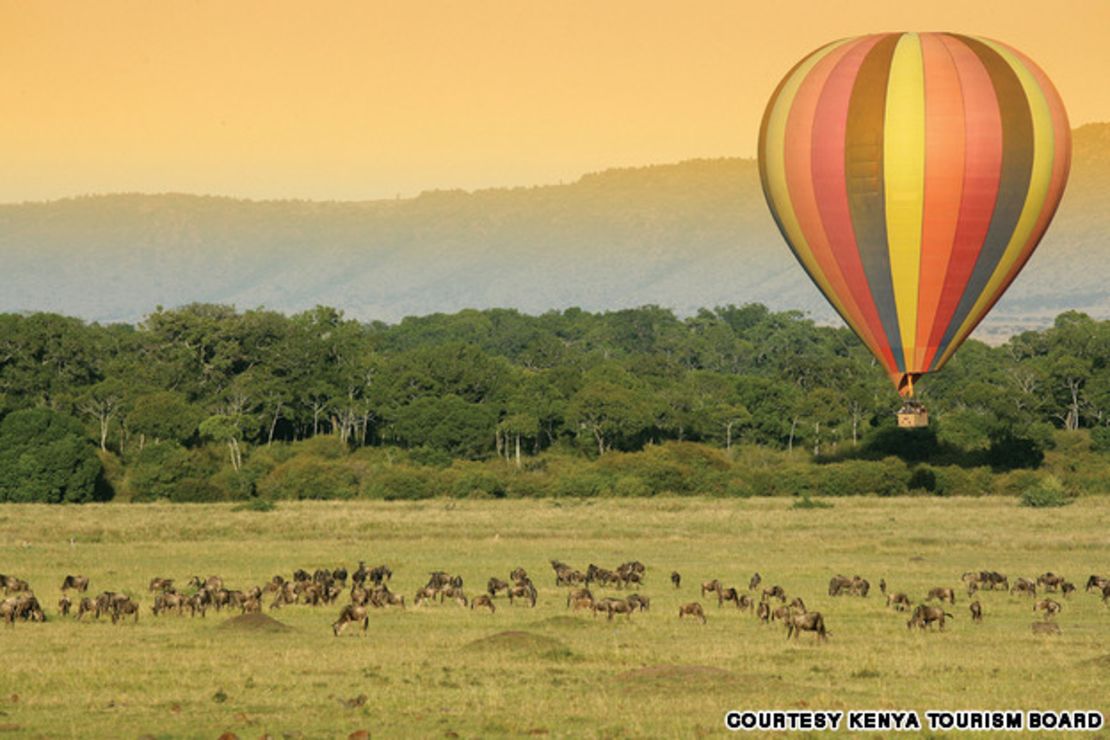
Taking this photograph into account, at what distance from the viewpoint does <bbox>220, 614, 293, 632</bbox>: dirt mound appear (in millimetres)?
42594

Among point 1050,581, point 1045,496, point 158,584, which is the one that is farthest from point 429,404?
point 1050,581

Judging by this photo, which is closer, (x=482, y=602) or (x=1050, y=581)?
(x=482, y=602)

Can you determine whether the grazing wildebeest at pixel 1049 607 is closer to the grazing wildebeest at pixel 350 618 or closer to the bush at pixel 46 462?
the grazing wildebeest at pixel 350 618

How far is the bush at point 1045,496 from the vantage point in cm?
8969

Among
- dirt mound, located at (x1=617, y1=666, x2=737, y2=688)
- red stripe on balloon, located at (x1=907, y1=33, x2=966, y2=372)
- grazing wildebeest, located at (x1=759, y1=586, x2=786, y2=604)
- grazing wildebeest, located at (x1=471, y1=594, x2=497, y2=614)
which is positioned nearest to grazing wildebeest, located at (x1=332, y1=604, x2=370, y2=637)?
grazing wildebeest, located at (x1=471, y1=594, x2=497, y2=614)

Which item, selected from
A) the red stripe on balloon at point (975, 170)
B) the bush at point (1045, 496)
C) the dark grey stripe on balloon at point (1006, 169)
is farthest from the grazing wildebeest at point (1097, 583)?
the bush at point (1045, 496)

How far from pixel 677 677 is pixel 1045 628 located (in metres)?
13.0

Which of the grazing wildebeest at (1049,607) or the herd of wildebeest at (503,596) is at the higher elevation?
Answer: the herd of wildebeest at (503,596)

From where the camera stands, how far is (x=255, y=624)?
42.9 m

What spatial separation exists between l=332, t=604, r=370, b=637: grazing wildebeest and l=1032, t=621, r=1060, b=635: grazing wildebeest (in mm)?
16838

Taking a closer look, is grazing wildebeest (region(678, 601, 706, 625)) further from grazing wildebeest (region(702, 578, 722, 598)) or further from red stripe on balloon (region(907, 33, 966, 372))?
red stripe on balloon (region(907, 33, 966, 372))

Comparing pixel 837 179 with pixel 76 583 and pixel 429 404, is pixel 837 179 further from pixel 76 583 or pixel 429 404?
pixel 429 404

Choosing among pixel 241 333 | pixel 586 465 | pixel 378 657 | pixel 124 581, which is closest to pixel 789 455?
pixel 586 465

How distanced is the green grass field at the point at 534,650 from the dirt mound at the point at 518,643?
68mm
